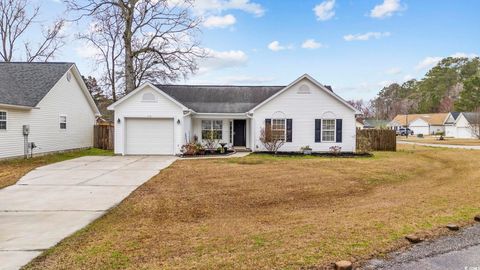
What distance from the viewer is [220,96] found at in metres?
22.8

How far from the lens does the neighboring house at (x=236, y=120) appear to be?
18.7 meters

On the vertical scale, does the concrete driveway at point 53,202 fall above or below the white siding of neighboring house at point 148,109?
below

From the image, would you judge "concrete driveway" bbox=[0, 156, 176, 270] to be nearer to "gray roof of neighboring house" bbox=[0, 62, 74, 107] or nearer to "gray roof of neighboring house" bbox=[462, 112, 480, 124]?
"gray roof of neighboring house" bbox=[0, 62, 74, 107]

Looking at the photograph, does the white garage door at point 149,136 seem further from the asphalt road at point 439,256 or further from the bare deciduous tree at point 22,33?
the bare deciduous tree at point 22,33

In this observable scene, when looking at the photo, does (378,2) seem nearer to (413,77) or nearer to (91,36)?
(91,36)

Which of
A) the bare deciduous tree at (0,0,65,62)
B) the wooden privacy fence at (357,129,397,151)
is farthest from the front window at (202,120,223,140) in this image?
the bare deciduous tree at (0,0,65,62)

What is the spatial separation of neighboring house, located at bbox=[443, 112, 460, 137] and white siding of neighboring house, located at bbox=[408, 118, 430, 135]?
7.99 metres

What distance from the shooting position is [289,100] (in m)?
19.8

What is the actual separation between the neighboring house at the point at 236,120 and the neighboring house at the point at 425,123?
52.6 m

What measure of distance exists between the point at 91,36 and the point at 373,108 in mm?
77823

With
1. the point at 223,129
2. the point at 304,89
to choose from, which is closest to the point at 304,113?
the point at 304,89

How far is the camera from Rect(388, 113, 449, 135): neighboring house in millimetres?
64062

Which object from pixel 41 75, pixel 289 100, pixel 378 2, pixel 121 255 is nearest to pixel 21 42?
pixel 41 75

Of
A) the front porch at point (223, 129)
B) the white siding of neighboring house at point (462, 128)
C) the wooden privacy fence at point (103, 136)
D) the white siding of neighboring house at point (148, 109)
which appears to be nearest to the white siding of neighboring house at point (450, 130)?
the white siding of neighboring house at point (462, 128)
